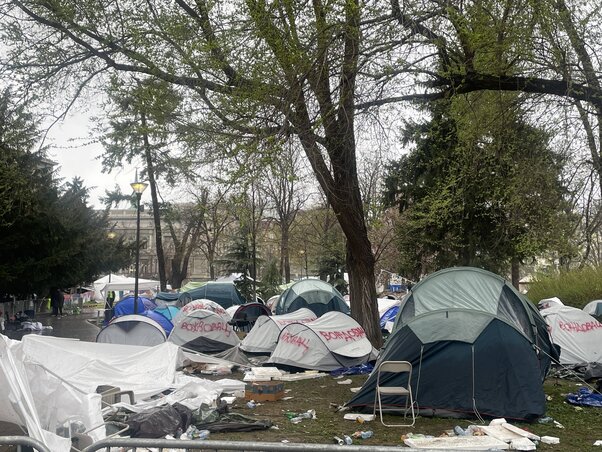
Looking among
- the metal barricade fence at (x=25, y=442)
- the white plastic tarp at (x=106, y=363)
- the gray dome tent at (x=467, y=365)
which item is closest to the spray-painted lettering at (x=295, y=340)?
the white plastic tarp at (x=106, y=363)

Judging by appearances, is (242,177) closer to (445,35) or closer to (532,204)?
(445,35)

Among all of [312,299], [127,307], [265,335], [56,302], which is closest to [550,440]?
[265,335]

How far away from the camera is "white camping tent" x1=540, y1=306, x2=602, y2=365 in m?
16.1

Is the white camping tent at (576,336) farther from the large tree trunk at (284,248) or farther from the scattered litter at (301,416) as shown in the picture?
the large tree trunk at (284,248)

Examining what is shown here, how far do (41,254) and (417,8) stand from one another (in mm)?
22726

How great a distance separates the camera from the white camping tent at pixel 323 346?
611 inches

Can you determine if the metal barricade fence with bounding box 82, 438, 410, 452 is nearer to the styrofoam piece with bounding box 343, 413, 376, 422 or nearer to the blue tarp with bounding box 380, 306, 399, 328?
the styrofoam piece with bounding box 343, 413, 376, 422

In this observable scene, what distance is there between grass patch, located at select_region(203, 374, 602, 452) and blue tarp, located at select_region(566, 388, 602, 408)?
0.57 ft

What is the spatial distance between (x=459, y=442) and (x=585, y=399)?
14.7 feet

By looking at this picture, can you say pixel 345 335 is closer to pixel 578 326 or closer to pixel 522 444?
pixel 578 326

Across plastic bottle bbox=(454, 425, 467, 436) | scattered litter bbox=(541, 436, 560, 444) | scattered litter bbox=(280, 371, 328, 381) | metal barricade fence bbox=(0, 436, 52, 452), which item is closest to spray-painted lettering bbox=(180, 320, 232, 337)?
scattered litter bbox=(280, 371, 328, 381)

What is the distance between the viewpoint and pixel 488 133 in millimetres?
14195

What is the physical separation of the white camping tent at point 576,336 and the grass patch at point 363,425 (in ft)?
13.3

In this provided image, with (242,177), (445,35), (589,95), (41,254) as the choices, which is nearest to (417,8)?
(445,35)
